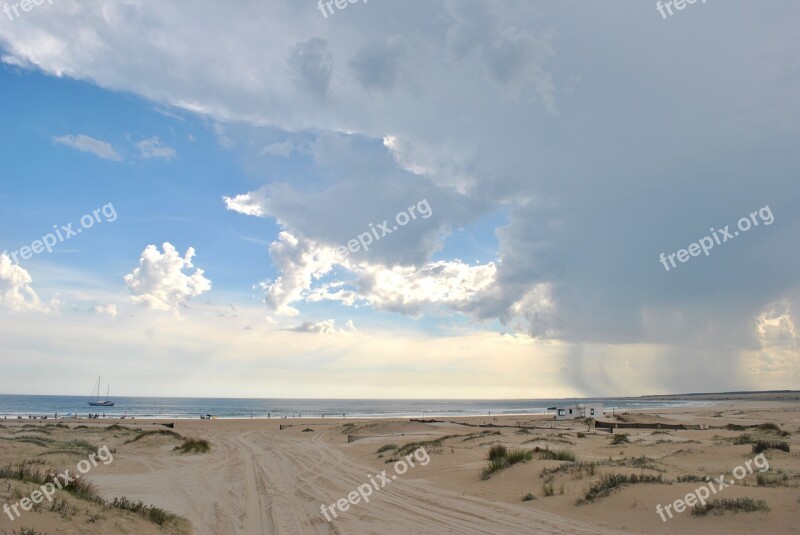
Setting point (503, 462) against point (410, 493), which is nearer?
point (410, 493)

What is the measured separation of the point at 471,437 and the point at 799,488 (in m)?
24.5

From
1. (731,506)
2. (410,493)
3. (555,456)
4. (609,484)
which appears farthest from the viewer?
(555,456)

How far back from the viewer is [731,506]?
35.9 ft

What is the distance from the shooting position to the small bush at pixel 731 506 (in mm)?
10719

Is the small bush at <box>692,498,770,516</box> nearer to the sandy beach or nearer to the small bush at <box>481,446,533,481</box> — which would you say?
the sandy beach

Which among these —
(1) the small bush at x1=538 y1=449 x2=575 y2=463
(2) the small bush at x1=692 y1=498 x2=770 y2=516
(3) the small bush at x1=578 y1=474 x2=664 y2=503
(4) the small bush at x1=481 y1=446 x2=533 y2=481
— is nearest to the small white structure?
(1) the small bush at x1=538 y1=449 x2=575 y2=463

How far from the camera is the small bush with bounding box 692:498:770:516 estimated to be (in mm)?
10719

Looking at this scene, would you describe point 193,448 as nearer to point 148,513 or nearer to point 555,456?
point 555,456

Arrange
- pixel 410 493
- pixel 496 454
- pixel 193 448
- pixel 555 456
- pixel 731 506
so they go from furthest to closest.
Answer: pixel 193 448 < pixel 496 454 < pixel 555 456 < pixel 410 493 < pixel 731 506

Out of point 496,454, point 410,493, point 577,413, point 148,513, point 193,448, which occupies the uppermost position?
point 148,513

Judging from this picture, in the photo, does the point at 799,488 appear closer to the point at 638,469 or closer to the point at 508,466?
the point at 638,469

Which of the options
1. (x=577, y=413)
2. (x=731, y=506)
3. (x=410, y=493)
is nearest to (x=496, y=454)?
(x=410, y=493)

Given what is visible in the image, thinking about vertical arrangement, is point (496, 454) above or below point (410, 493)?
above

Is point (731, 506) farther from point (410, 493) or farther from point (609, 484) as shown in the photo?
point (410, 493)
